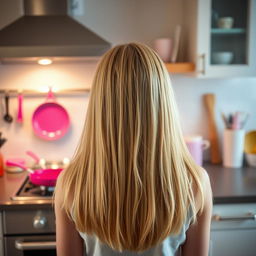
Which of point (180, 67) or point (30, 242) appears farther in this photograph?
point (180, 67)

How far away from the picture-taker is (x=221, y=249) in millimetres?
1746

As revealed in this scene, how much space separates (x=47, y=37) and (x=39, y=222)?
88cm

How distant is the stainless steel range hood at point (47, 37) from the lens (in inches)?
67.6

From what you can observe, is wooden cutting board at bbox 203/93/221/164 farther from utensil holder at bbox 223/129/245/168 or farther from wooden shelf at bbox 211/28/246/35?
wooden shelf at bbox 211/28/246/35

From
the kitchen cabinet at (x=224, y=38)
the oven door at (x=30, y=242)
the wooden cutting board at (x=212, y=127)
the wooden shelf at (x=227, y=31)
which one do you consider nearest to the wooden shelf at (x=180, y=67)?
the kitchen cabinet at (x=224, y=38)

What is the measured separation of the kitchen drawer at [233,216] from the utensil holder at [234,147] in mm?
517

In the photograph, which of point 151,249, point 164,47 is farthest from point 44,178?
point 164,47

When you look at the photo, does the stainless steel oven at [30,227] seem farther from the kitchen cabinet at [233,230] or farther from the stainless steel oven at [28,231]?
the kitchen cabinet at [233,230]

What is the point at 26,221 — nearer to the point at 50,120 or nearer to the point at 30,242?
the point at 30,242

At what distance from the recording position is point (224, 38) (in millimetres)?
1962

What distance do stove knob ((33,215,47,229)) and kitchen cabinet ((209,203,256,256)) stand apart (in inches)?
31.2

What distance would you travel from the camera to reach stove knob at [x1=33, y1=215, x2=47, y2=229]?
165 cm

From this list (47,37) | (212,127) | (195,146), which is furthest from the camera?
(212,127)

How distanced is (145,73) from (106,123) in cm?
18
